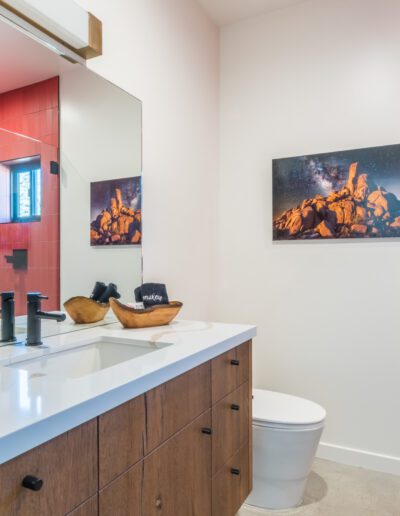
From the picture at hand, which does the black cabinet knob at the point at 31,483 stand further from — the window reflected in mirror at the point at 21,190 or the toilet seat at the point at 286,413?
the toilet seat at the point at 286,413

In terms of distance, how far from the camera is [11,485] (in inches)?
27.0

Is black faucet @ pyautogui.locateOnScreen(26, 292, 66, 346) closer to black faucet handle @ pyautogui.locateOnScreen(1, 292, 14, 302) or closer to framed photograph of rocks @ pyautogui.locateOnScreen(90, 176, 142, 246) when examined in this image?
black faucet handle @ pyautogui.locateOnScreen(1, 292, 14, 302)

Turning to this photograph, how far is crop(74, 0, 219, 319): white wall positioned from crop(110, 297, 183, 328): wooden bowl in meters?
0.34

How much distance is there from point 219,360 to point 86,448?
0.66m

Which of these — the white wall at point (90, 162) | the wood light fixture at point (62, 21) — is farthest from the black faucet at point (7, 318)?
the wood light fixture at point (62, 21)

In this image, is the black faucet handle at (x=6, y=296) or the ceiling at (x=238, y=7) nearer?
the black faucet handle at (x=6, y=296)

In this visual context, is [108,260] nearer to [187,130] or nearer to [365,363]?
[187,130]

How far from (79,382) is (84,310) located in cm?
73

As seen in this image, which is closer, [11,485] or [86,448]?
[11,485]

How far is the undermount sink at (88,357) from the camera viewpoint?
1242 mm

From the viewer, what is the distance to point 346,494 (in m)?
2.03

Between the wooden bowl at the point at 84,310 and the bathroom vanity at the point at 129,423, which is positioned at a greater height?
the wooden bowl at the point at 84,310

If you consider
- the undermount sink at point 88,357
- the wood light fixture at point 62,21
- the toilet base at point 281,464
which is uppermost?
the wood light fixture at point 62,21

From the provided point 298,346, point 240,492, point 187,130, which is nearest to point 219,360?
point 240,492
